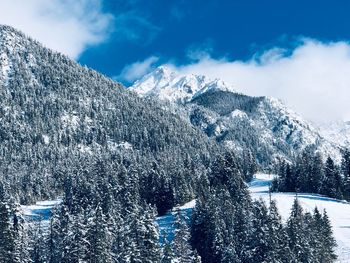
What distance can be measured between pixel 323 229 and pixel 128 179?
6265 cm

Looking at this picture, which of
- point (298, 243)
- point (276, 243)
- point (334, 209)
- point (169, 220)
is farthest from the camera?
point (334, 209)

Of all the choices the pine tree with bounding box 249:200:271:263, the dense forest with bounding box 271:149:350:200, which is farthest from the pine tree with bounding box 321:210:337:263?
the dense forest with bounding box 271:149:350:200

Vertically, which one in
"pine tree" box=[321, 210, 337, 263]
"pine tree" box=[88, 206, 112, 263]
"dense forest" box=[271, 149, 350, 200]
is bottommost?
"pine tree" box=[321, 210, 337, 263]

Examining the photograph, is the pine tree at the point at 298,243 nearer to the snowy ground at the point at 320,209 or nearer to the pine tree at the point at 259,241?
the pine tree at the point at 259,241

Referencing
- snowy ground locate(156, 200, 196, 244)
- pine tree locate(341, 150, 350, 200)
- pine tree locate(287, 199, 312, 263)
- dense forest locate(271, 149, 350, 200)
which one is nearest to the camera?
pine tree locate(287, 199, 312, 263)

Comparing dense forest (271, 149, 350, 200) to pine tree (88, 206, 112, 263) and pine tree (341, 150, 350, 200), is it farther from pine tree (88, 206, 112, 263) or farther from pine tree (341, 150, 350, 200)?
pine tree (88, 206, 112, 263)

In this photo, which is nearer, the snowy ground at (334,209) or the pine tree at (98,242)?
the pine tree at (98,242)

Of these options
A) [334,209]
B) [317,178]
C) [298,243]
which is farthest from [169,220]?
[317,178]

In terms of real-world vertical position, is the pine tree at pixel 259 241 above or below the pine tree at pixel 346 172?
below

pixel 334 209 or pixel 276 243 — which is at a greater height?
pixel 334 209

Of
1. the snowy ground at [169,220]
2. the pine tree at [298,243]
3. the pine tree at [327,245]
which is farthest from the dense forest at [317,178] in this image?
the pine tree at [298,243]

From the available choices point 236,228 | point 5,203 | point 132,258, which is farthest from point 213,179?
point 5,203

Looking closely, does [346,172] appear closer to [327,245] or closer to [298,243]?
[327,245]

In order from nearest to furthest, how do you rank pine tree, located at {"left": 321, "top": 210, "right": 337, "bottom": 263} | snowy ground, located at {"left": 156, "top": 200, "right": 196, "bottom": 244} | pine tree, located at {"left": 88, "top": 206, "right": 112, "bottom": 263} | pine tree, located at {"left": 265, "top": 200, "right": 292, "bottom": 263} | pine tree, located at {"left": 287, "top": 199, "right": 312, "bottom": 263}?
1. pine tree, located at {"left": 88, "top": 206, "right": 112, "bottom": 263}
2. pine tree, located at {"left": 265, "top": 200, "right": 292, "bottom": 263}
3. pine tree, located at {"left": 287, "top": 199, "right": 312, "bottom": 263}
4. pine tree, located at {"left": 321, "top": 210, "right": 337, "bottom": 263}
5. snowy ground, located at {"left": 156, "top": 200, "right": 196, "bottom": 244}
